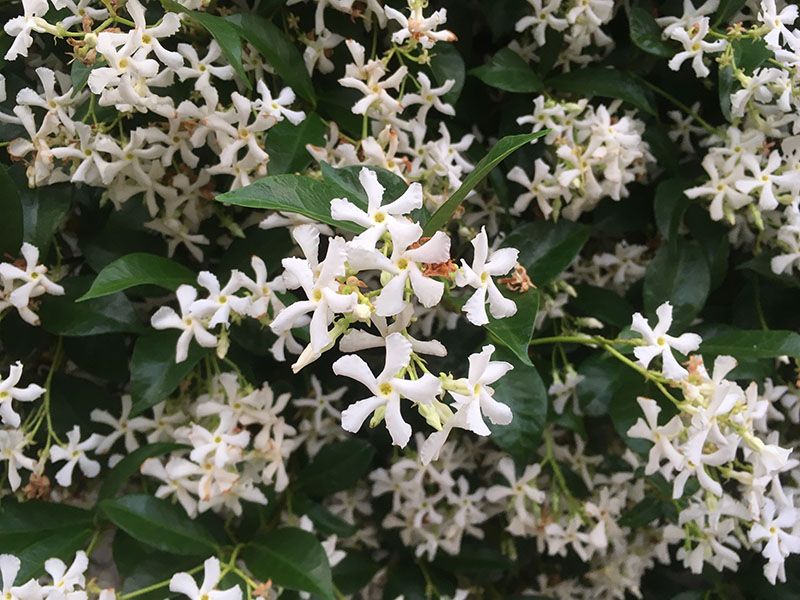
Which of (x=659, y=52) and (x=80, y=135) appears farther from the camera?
(x=659, y=52)

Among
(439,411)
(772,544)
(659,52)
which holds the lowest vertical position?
(772,544)

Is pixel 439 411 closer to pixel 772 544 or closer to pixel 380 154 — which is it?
pixel 380 154

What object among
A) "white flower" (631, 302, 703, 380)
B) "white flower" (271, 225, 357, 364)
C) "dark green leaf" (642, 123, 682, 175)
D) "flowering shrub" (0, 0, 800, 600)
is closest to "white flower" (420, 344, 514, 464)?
"flowering shrub" (0, 0, 800, 600)

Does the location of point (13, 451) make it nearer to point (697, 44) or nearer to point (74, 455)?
point (74, 455)

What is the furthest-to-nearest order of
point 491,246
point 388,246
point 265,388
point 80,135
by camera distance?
point 491,246
point 265,388
point 80,135
point 388,246

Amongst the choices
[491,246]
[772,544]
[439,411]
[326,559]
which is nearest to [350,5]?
[491,246]

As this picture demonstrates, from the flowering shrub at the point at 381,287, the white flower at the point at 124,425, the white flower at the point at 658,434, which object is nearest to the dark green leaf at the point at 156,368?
the flowering shrub at the point at 381,287

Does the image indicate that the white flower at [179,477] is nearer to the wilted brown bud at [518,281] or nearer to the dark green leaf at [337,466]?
the dark green leaf at [337,466]
